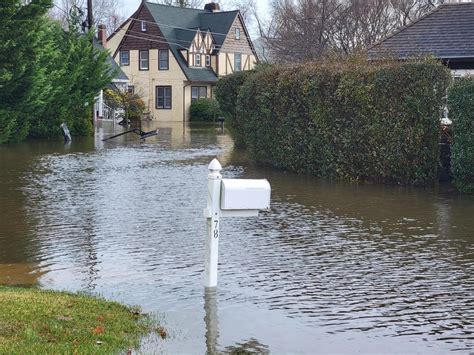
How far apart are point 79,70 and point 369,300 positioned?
29.3 metres

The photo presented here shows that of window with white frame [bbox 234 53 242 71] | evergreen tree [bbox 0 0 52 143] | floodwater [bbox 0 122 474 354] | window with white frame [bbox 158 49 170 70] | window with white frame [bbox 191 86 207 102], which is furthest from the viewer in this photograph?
window with white frame [bbox 234 53 242 71]

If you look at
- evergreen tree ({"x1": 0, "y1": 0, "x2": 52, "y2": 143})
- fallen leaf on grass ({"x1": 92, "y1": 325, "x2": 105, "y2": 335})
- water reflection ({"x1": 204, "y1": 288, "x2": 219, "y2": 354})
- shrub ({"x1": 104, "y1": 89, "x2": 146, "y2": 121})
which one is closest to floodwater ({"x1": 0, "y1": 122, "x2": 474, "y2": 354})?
water reflection ({"x1": 204, "y1": 288, "x2": 219, "y2": 354})

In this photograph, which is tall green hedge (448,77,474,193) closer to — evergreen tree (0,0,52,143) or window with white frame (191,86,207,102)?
evergreen tree (0,0,52,143)

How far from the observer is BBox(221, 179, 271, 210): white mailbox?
8.02m

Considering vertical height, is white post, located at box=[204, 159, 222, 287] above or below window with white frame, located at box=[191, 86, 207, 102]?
below

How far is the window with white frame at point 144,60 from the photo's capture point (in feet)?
192

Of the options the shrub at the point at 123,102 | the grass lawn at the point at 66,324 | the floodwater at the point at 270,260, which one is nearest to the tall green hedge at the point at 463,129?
the floodwater at the point at 270,260

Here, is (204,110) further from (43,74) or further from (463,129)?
(463,129)

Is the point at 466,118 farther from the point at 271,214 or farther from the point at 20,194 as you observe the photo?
the point at 20,194

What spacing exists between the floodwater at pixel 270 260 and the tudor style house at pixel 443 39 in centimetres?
866

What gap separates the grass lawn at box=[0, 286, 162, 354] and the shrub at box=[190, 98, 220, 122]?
48050 millimetres

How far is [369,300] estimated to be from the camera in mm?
8188

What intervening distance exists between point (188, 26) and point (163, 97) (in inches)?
245

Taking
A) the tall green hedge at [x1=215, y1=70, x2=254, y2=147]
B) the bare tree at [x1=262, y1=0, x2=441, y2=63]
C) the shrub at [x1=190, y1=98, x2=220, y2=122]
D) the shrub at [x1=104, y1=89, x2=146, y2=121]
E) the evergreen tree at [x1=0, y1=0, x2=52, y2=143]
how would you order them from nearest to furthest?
the evergreen tree at [x1=0, y1=0, x2=52, y2=143], the tall green hedge at [x1=215, y1=70, x2=254, y2=147], the bare tree at [x1=262, y1=0, x2=441, y2=63], the shrub at [x1=104, y1=89, x2=146, y2=121], the shrub at [x1=190, y1=98, x2=220, y2=122]
